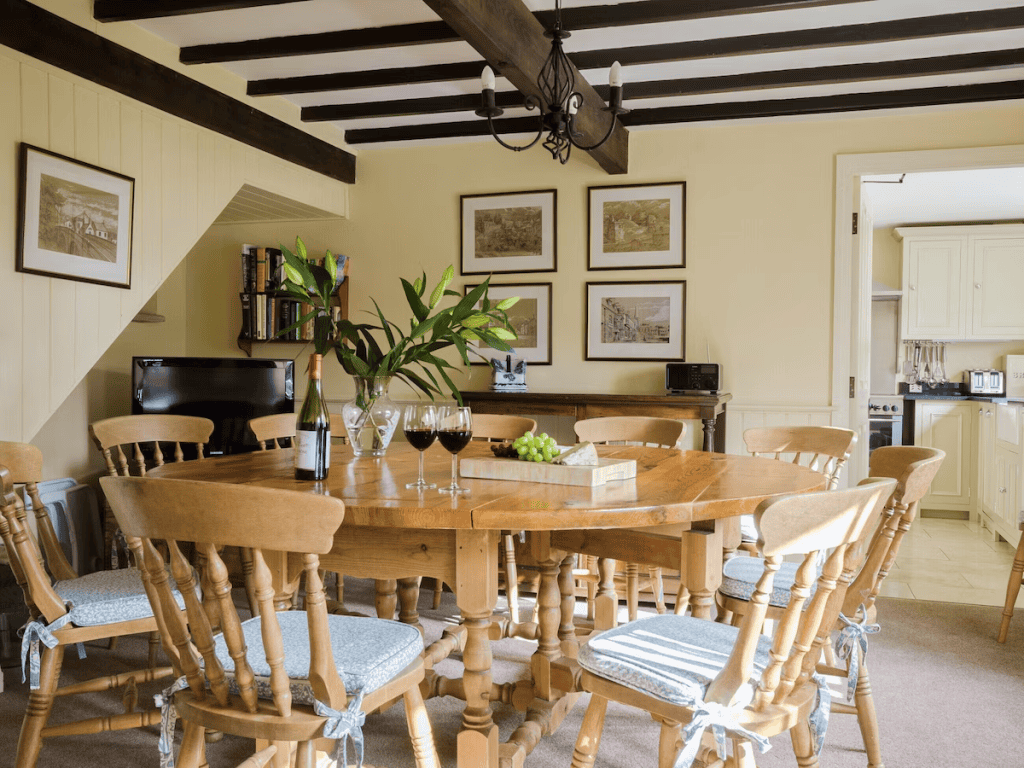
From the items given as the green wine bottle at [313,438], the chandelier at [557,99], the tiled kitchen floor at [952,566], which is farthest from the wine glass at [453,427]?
the tiled kitchen floor at [952,566]

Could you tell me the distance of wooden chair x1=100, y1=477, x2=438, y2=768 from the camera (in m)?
1.26

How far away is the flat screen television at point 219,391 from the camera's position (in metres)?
4.07

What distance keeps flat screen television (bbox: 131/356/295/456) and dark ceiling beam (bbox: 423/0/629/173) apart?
211 cm

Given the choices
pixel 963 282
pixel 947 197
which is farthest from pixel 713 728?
pixel 963 282

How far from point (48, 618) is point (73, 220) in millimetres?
1802

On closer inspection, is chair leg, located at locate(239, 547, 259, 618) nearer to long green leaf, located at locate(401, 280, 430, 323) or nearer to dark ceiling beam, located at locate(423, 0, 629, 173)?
long green leaf, located at locate(401, 280, 430, 323)

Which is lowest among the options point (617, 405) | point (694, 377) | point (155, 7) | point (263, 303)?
point (617, 405)

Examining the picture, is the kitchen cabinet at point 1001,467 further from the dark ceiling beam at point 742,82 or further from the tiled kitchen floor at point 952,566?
the dark ceiling beam at point 742,82

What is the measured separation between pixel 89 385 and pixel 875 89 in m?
4.38

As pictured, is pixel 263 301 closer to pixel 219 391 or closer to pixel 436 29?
pixel 219 391

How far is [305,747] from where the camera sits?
1.45 meters

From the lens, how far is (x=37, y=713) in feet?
6.36

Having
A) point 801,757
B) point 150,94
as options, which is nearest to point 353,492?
point 801,757

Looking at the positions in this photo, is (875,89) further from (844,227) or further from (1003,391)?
(1003,391)
